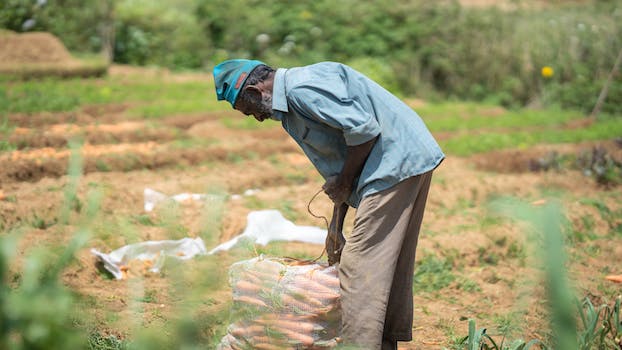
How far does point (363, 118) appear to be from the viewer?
9.43ft

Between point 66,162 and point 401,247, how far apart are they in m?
4.75

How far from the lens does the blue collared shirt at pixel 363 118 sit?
2902 mm

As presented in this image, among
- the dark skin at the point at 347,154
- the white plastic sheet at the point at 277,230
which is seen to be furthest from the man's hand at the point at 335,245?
the white plastic sheet at the point at 277,230

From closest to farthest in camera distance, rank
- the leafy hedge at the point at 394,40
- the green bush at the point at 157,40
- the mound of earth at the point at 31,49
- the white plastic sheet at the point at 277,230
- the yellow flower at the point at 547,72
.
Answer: the white plastic sheet at the point at 277,230 < the mound of earth at the point at 31,49 < the yellow flower at the point at 547,72 < the leafy hedge at the point at 394,40 < the green bush at the point at 157,40

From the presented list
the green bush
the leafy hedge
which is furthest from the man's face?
the green bush

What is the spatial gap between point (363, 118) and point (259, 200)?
3.72 metres

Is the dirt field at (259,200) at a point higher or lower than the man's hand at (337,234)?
lower

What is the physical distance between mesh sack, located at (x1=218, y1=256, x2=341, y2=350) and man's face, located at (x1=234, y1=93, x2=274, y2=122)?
619 millimetres

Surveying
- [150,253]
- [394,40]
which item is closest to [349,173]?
[150,253]

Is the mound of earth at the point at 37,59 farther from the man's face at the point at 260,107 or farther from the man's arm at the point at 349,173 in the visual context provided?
the man's arm at the point at 349,173

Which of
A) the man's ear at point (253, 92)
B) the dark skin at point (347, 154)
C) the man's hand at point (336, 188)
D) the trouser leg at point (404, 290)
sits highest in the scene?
the man's ear at point (253, 92)

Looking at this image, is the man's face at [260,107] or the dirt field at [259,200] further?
the dirt field at [259,200]

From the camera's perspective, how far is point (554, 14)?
55.7 ft

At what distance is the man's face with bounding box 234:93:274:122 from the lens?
3.04 m
